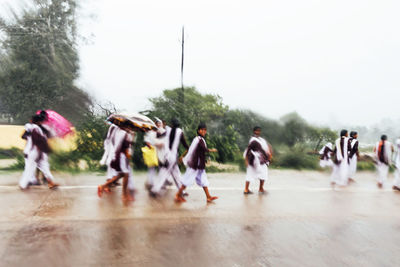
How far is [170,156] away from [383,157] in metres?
6.07

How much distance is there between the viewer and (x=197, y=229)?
4977 millimetres

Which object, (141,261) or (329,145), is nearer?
(141,261)

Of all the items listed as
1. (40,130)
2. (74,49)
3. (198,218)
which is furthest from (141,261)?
(74,49)

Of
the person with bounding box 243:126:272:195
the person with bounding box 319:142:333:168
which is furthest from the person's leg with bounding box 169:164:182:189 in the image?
the person with bounding box 319:142:333:168

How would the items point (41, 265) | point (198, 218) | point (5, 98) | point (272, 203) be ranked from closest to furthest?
point (41, 265) < point (198, 218) < point (272, 203) < point (5, 98)

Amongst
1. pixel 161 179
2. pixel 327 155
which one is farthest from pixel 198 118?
pixel 161 179

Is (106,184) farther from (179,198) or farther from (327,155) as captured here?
(327,155)

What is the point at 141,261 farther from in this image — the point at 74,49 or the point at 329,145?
the point at 74,49

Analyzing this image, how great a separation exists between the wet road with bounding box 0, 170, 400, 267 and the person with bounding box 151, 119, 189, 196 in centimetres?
39

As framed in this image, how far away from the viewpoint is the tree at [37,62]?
2389 centimetres

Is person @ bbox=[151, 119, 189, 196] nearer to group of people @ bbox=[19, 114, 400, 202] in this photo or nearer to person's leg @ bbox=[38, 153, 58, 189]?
group of people @ bbox=[19, 114, 400, 202]

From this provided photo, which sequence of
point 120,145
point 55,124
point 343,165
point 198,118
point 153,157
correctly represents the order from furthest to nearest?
point 198,118, point 343,165, point 55,124, point 153,157, point 120,145

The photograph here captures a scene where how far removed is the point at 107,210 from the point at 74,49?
21987 millimetres

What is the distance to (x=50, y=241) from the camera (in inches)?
169
